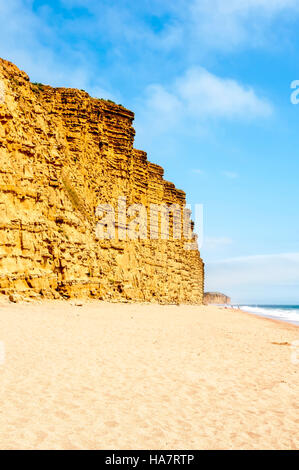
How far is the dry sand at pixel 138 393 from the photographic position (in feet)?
15.0

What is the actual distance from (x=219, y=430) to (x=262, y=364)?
4.96m

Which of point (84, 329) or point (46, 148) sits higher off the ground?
point (46, 148)

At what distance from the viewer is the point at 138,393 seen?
6254mm

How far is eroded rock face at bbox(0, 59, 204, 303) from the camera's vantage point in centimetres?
1852

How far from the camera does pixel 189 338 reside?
41.8ft

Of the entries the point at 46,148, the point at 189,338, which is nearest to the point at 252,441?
the point at 189,338

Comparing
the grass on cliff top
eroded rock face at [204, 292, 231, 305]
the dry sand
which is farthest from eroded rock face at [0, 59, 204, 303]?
eroded rock face at [204, 292, 231, 305]

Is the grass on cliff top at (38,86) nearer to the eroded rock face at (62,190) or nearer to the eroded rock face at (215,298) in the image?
the eroded rock face at (62,190)

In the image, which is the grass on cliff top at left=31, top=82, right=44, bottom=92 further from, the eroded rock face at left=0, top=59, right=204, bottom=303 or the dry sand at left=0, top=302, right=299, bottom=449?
the dry sand at left=0, top=302, right=299, bottom=449

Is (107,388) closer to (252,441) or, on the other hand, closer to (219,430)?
(219,430)

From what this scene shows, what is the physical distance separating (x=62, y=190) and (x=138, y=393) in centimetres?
1837

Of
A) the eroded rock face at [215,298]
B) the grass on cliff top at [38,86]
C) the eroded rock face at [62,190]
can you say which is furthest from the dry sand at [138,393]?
the eroded rock face at [215,298]

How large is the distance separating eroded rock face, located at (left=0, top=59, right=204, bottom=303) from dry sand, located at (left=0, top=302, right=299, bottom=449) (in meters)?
7.95

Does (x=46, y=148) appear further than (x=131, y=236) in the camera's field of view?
No
